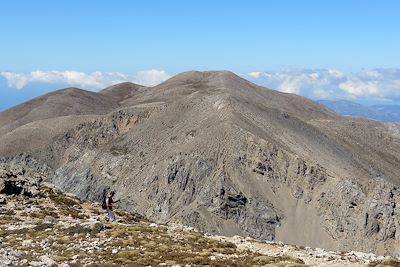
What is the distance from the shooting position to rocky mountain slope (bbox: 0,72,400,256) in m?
113

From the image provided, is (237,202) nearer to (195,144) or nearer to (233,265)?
(195,144)

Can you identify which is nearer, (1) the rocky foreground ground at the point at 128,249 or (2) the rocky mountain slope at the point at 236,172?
(1) the rocky foreground ground at the point at 128,249

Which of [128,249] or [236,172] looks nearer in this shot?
[128,249]

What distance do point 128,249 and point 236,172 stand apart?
318 feet

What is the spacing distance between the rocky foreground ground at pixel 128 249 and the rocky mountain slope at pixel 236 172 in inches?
3117

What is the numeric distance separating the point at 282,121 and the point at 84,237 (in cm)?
12449

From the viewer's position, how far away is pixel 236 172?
122 m

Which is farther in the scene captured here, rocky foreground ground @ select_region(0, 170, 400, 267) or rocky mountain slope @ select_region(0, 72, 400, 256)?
rocky mountain slope @ select_region(0, 72, 400, 256)

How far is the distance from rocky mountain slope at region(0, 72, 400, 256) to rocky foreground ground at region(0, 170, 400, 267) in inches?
3117

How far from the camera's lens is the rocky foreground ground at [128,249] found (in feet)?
78.1

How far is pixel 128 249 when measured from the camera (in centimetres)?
2591

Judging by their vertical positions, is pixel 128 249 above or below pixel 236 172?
below

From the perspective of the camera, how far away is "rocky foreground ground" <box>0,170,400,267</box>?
2381 cm

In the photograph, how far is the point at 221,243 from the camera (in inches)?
1136
